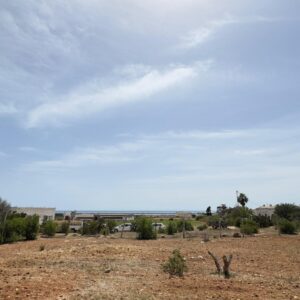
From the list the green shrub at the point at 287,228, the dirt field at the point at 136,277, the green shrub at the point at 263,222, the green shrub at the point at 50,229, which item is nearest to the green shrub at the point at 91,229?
the green shrub at the point at 50,229

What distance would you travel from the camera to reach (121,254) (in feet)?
63.7

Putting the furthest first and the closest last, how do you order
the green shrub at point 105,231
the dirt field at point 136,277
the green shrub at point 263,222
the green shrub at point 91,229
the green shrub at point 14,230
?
the green shrub at point 263,222, the green shrub at point 91,229, the green shrub at point 105,231, the green shrub at point 14,230, the dirt field at point 136,277

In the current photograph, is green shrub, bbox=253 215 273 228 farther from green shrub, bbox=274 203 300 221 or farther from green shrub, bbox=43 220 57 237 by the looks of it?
green shrub, bbox=43 220 57 237

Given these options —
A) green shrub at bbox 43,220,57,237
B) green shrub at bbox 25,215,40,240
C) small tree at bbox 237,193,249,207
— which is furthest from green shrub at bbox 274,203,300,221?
green shrub at bbox 25,215,40,240

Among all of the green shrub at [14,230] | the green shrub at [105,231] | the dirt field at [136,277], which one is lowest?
the dirt field at [136,277]

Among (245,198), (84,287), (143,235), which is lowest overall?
(84,287)

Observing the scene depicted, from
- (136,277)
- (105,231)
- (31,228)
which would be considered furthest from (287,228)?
(136,277)

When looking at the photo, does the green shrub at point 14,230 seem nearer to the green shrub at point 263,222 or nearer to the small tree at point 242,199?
the green shrub at point 263,222

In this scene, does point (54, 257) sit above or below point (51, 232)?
below

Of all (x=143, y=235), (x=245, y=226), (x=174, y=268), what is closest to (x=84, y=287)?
(x=174, y=268)

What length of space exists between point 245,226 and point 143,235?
9283 mm

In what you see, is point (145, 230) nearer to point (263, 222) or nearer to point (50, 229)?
point (50, 229)

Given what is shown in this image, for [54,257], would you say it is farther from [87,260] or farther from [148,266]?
[148,266]

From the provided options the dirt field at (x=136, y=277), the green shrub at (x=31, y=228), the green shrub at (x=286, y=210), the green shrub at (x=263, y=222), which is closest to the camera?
the dirt field at (x=136, y=277)
